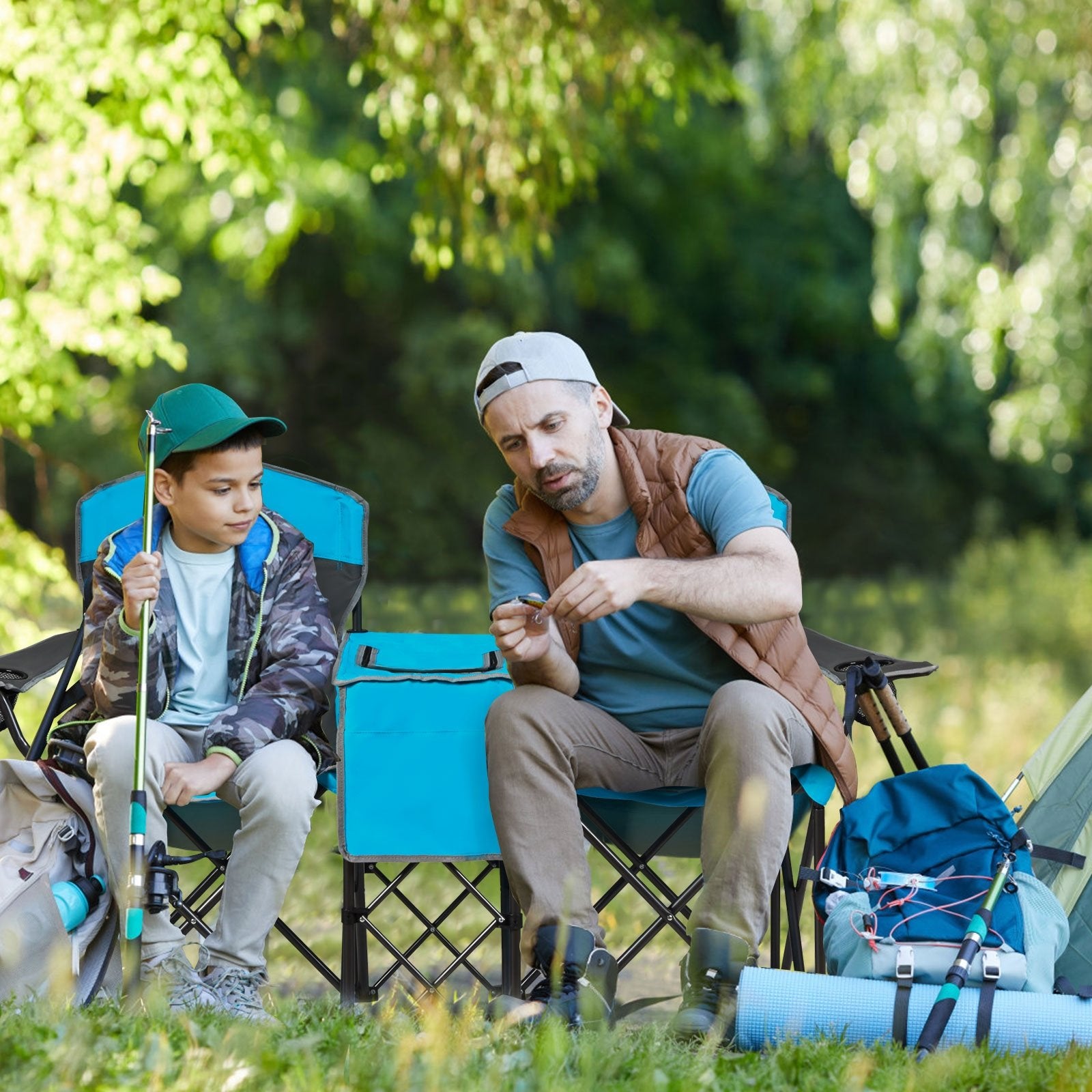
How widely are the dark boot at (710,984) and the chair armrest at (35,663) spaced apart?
52.2 inches

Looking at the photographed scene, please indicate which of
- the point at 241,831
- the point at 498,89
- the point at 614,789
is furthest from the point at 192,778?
the point at 498,89

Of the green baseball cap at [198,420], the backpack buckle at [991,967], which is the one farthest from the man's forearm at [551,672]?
the backpack buckle at [991,967]

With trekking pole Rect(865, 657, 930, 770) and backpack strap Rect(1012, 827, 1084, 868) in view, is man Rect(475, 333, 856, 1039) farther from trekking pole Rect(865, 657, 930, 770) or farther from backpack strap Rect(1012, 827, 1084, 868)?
backpack strap Rect(1012, 827, 1084, 868)

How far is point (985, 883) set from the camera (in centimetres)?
249

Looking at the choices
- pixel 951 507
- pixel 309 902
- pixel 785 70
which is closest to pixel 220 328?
pixel 785 70

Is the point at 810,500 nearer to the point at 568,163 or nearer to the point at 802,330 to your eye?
the point at 802,330

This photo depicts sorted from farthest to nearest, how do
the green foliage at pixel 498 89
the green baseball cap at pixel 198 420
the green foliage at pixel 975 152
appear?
the green foliage at pixel 975 152
the green foliage at pixel 498 89
the green baseball cap at pixel 198 420

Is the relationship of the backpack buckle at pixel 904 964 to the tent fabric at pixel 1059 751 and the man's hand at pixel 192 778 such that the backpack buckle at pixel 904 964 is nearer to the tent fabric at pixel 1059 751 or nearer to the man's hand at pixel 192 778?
the tent fabric at pixel 1059 751

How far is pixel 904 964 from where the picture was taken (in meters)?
2.36

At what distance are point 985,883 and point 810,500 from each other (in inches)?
533

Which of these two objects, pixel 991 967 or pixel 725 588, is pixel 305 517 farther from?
pixel 991 967

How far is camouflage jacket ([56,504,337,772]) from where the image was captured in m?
2.76

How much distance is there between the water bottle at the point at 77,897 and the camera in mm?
2564

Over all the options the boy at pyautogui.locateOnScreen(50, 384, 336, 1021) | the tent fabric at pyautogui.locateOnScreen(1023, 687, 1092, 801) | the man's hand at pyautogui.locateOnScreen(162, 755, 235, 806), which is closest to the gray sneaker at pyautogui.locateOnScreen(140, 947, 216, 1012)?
the boy at pyautogui.locateOnScreen(50, 384, 336, 1021)
